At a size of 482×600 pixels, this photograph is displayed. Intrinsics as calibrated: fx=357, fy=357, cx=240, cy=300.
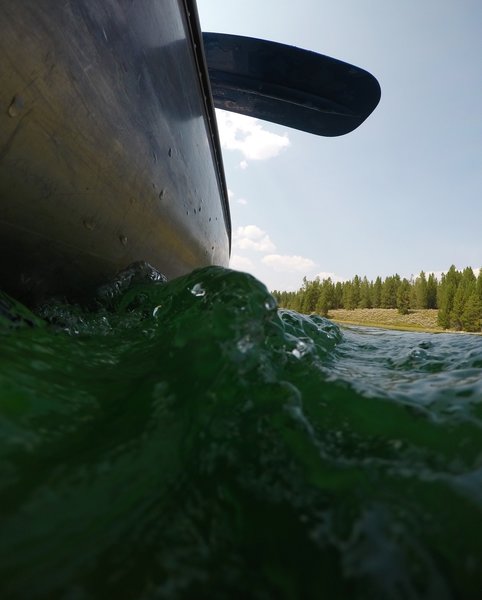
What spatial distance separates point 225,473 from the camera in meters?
0.70

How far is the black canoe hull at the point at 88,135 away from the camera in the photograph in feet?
3.82

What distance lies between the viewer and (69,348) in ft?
3.85

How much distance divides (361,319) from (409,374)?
50.7 meters

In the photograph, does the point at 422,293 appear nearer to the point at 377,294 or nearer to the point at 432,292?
the point at 432,292

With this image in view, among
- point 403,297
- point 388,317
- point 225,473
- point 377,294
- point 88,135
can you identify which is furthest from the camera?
point 377,294

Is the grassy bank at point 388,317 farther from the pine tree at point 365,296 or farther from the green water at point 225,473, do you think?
the green water at point 225,473

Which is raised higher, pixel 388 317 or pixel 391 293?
pixel 391 293

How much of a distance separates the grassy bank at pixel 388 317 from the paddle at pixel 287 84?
4082 cm

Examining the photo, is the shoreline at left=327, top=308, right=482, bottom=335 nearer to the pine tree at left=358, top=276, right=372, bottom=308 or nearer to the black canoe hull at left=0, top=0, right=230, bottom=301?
the pine tree at left=358, top=276, right=372, bottom=308

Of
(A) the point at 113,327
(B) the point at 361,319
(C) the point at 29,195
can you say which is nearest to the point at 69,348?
(A) the point at 113,327

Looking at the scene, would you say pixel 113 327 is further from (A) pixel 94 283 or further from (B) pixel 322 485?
(B) pixel 322 485

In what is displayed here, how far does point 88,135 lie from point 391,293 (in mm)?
63039

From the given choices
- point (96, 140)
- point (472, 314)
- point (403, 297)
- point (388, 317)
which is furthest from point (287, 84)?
point (403, 297)

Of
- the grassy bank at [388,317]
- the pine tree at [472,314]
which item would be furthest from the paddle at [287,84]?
the pine tree at [472,314]
